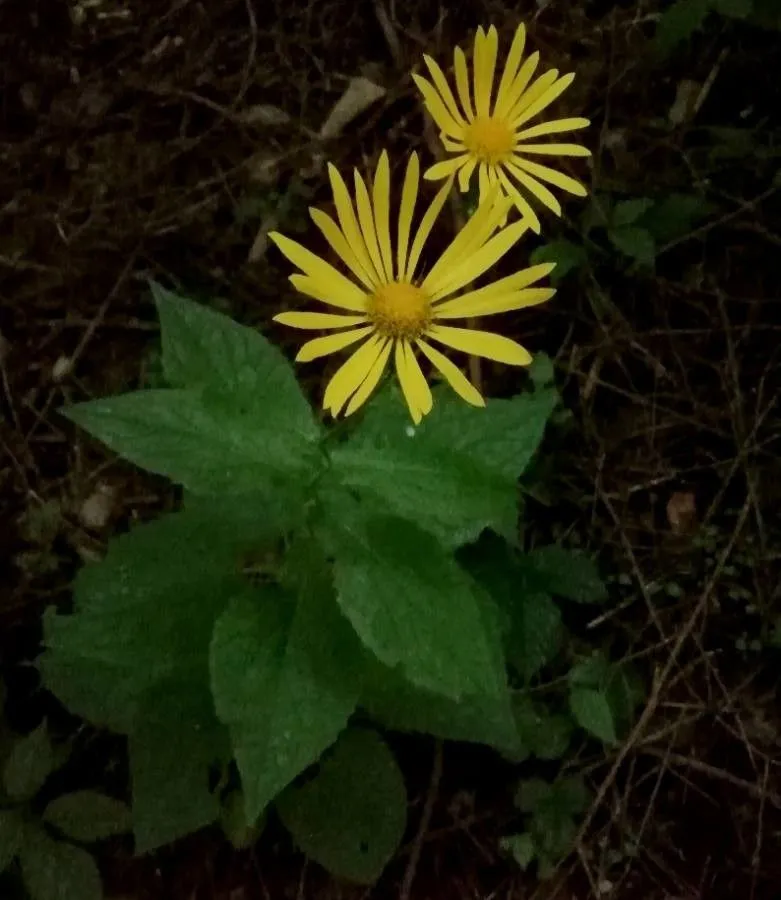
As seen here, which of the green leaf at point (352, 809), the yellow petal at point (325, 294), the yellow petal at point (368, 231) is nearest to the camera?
the yellow petal at point (325, 294)

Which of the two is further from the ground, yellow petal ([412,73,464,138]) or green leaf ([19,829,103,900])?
yellow petal ([412,73,464,138])

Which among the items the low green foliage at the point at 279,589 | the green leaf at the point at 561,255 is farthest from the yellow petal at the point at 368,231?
the green leaf at the point at 561,255

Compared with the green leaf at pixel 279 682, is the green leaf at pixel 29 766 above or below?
below

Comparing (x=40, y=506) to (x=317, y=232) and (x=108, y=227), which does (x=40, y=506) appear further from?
(x=317, y=232)

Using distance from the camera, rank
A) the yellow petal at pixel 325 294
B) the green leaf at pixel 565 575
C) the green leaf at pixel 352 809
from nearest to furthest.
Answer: the yellow petal at pixel 325 294 < the green leaf at pixel 352 809 < the green leaf at pixel 565 575

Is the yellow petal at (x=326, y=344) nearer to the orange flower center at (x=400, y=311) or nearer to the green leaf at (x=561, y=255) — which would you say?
the orange flower center at (x=400, y=311)

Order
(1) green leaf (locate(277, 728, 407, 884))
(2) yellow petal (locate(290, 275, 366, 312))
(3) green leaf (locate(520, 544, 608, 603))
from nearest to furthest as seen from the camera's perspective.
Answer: (2) yellow petal (locate(290, 275, 366, 312)) < (1) green leaf (locate(277, 728, 407, 884)) < (3) green leaf (locate(520, 544, 608, 603))

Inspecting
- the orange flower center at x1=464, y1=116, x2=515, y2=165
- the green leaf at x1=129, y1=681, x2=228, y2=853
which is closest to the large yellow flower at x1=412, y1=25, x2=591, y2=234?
the orange flower center at x1=464, y1=116, x2=515, y2=165

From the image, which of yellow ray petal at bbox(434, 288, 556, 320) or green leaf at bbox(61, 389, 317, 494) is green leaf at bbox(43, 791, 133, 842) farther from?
yellow ray petal at bbox(434, 288, 556, 320)
